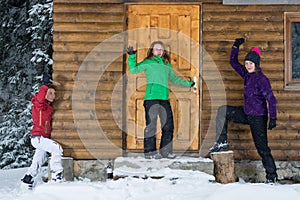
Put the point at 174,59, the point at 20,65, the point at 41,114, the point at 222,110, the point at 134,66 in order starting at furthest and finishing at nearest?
1. the point at 20,65
2. the point at 174,59
3. the point at 41,114
4. the point at 222,110
5. the point at 134,66

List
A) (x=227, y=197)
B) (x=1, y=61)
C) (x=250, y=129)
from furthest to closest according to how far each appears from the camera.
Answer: (x=1, y=61) < (x=250, y=129) < (x=227, y=197)

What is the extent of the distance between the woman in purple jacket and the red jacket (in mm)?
2827

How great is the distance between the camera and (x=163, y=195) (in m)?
6.04

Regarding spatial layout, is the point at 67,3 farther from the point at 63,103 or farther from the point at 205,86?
the point at 205,86

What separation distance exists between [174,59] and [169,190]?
2.56 meters

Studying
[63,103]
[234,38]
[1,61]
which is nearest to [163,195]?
[63,103]

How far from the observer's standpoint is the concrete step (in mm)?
6496

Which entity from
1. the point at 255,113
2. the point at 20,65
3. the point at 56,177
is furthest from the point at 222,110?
the point at 20,65

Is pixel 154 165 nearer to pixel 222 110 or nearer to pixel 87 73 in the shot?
pixel 222 110

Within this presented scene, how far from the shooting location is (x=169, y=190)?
243 inches

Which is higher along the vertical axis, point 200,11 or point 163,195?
point 200,11

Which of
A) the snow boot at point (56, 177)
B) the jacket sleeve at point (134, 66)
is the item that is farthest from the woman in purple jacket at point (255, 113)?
the snow boot at point (56, 177)

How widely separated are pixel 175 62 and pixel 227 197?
2839 millimetres

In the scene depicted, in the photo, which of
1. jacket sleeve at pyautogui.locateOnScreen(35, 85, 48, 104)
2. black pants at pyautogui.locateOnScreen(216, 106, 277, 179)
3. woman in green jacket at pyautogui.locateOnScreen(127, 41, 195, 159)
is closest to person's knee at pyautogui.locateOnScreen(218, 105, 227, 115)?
black pants at pyautogui.locateOnScreen(216, 106, 277, 179)
